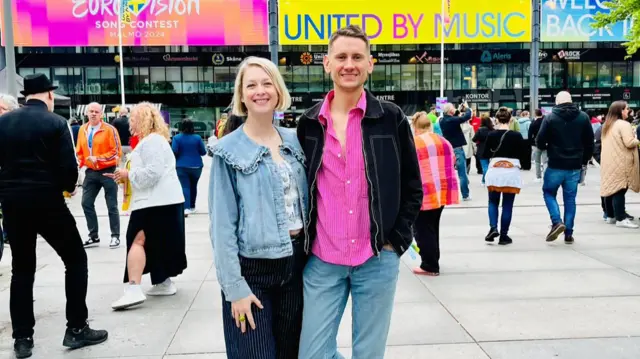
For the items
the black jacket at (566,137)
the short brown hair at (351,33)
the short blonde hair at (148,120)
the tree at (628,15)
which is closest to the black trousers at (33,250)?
the short blonde hair at (148,120)

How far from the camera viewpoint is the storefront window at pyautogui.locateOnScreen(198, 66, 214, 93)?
155ft

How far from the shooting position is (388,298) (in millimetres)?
2803

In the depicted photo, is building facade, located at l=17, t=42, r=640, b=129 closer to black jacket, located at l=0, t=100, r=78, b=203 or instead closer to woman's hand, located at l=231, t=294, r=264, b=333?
black jacket, located at l=0, t=100, r=78, b=203

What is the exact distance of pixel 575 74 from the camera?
1939 inches

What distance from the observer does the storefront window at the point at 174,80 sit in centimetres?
4700

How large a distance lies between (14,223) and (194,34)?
33.3 meters

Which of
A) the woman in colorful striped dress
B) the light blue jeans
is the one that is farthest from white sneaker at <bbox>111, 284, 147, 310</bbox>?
the light blue jeans

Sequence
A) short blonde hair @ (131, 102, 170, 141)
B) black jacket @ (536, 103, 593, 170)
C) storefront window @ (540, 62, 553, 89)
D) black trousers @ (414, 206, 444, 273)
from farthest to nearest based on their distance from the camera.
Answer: storefront window @ (540, 62, 553, 89) → black jacket @ (536, 103, 593, 170) → black trousers @ (414, 206, 444, 273) → short blonde hair @ (131, 102, 170, 141)

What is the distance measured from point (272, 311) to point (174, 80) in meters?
46.7

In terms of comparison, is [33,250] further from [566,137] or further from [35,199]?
[566,137]

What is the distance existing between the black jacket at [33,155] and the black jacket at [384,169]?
226cm

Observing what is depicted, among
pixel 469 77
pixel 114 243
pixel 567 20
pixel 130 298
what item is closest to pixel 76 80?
pixel 469 77

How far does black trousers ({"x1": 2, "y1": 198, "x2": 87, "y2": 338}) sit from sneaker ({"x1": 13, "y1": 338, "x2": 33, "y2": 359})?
0.12ft

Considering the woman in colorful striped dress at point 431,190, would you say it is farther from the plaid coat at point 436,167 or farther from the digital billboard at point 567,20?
the digital billboard at point 567,20
